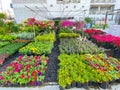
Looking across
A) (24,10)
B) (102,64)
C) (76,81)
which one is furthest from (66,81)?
(24,10)

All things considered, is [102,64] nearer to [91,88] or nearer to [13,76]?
[91,88]

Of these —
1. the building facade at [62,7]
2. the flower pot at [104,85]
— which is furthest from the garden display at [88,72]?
the building facade at [62,7]

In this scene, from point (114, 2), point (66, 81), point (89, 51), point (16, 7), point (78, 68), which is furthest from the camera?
point (114, 2)

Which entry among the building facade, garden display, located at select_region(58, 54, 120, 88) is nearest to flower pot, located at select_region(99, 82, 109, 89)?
garden display, located at select_region(58, 54, 120, 88)

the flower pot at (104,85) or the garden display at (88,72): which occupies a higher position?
the garden display at (88,72)

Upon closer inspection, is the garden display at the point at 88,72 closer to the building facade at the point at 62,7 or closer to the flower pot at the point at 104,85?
the flower pot at the point at 104,85

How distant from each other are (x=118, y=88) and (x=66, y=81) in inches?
54.3

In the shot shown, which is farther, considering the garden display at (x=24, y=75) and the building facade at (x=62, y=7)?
the building facade at (x=62, y=7)

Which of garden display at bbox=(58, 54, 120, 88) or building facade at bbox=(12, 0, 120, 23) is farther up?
building facade at bbox=(12, 0, 120, 23)

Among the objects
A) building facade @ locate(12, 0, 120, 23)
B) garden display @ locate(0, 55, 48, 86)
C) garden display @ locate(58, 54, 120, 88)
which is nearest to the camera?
garden display @ locate(58, 54, 120, 88)

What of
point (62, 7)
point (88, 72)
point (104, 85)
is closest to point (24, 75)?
point (88, 72)

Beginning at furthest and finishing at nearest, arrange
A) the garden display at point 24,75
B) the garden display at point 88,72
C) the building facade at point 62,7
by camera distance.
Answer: the building facade at point 62,7 → the garden display at point 24,75 → the garden display at point 88,72

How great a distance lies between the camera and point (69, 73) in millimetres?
2877

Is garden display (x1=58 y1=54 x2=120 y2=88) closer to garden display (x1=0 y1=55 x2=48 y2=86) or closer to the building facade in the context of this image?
garden display (x1=0 y1=55 x2=48 y2=86)
